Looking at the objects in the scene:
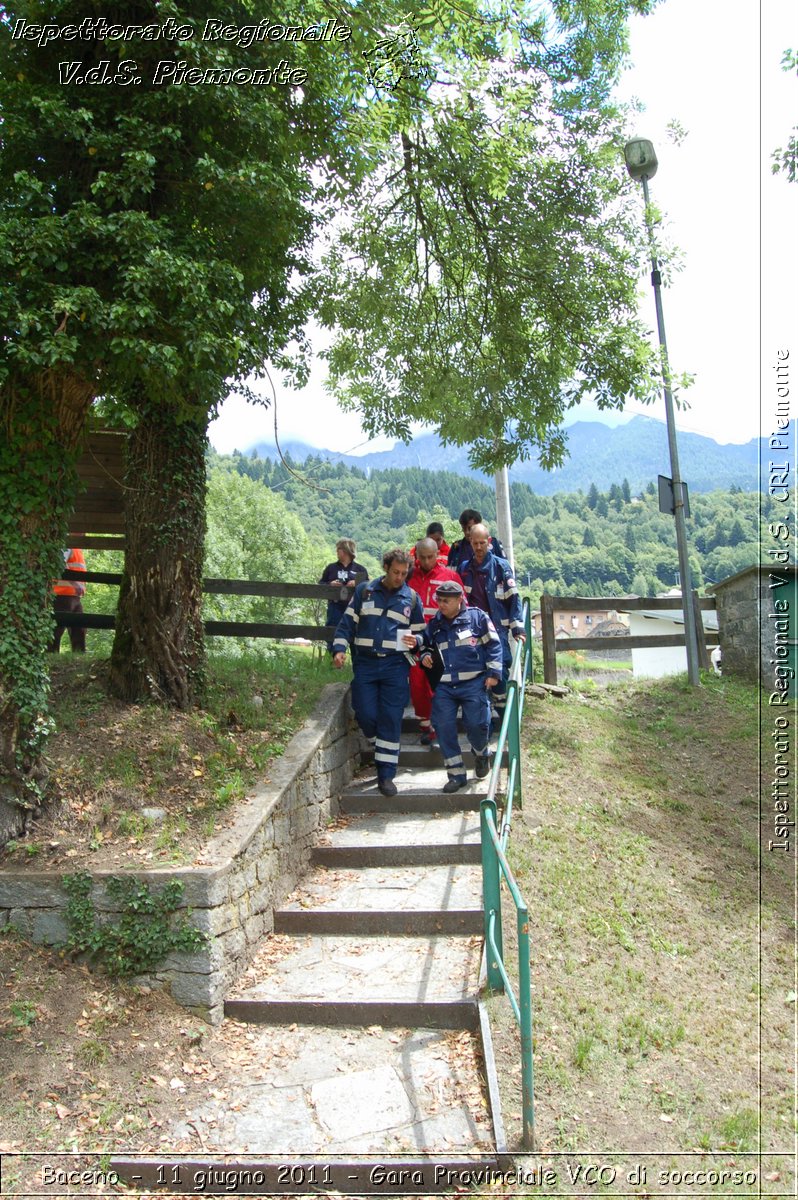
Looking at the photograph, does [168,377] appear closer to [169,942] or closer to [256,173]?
[256,173]

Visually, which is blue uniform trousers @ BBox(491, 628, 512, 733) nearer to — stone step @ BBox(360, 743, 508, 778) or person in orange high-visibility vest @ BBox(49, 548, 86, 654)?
stone step @ BBox(360, 743, 508, 778)

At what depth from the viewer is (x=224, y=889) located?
17.6ft

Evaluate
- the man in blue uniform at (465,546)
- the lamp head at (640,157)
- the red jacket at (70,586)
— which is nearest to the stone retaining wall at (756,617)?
the man in blue uniform at (465,546)

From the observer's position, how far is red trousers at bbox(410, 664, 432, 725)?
28.6 ft

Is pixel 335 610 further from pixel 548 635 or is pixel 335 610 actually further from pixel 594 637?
pixel 594 637

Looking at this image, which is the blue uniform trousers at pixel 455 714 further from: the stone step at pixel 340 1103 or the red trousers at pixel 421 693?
the stone step at pixel 340 1103

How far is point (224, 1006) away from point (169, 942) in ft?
1.66

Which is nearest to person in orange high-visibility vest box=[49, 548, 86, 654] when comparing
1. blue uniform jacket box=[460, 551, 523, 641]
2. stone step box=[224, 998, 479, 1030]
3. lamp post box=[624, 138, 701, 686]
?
blue uniform jacket box=[460, 551, 523, 641]

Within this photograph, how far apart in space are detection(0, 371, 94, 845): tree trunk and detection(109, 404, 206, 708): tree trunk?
3.55 feet

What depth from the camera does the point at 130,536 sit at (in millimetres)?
7289

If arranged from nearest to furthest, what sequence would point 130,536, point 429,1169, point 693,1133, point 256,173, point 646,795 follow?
point 429,1169 → point 693,1133 → point 256,173 → point 130,536 → point 646,795

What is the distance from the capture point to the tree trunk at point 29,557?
18.6ft

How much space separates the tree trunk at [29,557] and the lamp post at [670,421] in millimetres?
7279

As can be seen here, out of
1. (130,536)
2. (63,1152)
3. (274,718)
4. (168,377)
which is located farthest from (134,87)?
(63,1152)
